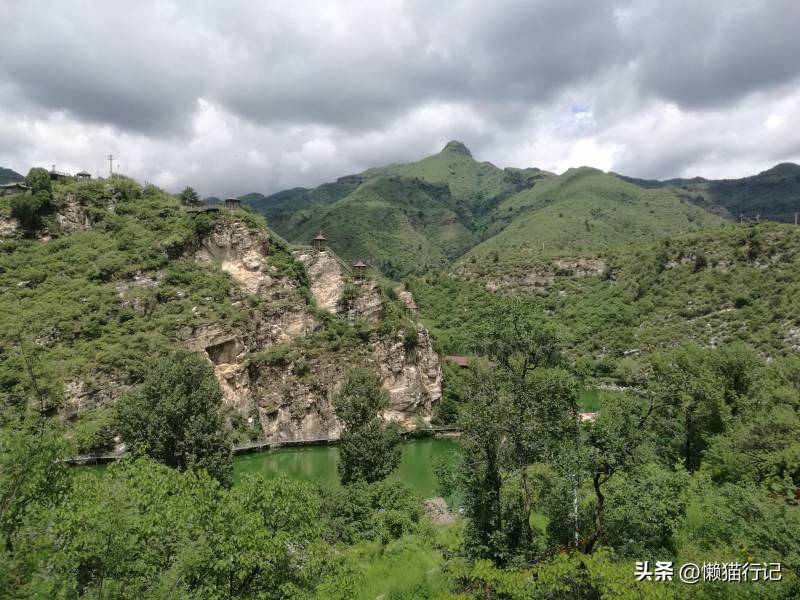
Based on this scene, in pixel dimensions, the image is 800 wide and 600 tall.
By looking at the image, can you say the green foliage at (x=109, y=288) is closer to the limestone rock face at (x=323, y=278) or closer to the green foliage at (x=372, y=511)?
the limestone rock face at (x=323, y=278)

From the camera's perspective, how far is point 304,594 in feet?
33.1

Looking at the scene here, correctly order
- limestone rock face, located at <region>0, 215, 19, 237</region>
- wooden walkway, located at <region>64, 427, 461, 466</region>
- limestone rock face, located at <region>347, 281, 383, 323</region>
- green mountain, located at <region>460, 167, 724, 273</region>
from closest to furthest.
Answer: wooden walkway, located at <region>64, 427, 461, 466</region> < limestone rock face, located at <region>0, 215, 19, 237</region> < limestone rock face, located at <region>347, 281, 383, 323</region> < green mountain, located at <region>460, 167, 724, 273</region>

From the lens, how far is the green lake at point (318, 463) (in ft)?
121

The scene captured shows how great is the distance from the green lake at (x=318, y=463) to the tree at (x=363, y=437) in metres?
8.33

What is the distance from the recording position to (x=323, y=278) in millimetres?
58312

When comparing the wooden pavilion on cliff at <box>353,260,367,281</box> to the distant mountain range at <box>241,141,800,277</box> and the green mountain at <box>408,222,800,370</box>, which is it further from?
the distant mountain range at <box>241,141,800,277</box>

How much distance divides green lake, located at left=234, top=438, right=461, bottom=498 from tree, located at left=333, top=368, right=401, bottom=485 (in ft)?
27.3

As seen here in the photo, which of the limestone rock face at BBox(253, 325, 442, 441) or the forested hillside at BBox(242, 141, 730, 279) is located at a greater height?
the forested hillside at BBox(242, 141, 730, 279)

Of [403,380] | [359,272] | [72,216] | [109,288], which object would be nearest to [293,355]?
[403,380]

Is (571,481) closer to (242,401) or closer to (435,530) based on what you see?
(435,530)

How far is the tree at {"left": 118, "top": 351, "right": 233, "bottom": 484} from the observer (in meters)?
24.1

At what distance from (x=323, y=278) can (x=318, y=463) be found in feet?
80.5

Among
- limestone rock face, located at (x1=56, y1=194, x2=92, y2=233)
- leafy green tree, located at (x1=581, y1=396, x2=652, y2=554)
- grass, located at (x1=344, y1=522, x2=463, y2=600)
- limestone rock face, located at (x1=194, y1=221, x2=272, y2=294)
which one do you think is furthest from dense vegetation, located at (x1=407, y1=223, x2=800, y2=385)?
limestone rock face, located at (x1=56, y1=194, x2=92, y2=233)

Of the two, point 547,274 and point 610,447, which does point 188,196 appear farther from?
point 547,274
